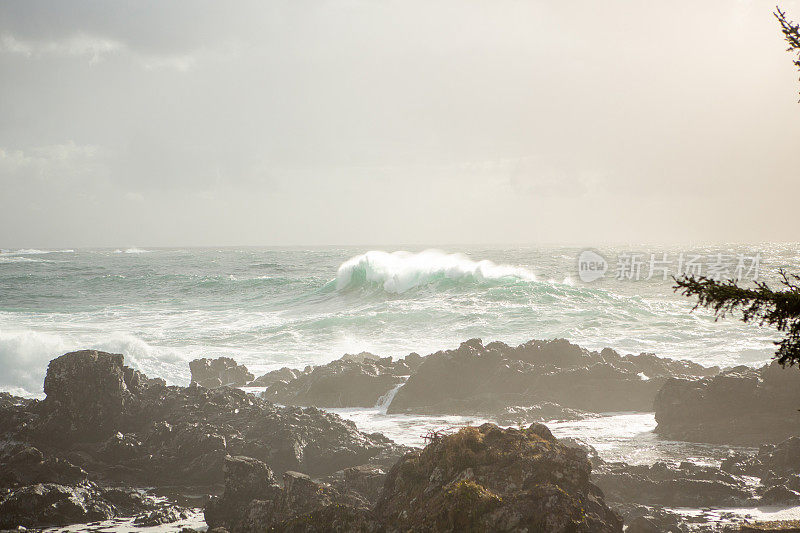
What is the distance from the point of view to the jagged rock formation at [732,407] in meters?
13.1

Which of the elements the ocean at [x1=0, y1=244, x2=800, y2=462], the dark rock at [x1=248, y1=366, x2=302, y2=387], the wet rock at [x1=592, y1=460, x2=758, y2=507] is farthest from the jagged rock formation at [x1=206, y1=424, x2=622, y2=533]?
the dark rock at [x1=248, y1=366, x2=302, y2=387]

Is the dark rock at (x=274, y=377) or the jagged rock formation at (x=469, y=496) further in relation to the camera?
the dark rock at (x=274, y=377)

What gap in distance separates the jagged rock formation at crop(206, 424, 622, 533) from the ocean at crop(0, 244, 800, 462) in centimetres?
527

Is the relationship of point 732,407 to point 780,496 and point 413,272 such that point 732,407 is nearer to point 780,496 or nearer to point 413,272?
point 780,496

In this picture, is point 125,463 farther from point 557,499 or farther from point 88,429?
point 557,499

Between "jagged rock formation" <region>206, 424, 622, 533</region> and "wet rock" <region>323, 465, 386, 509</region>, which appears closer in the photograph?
"jagged rock formation" <region>206, 424, 622, 533</region>

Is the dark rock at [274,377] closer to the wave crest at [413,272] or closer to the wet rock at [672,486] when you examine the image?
the wet rock at [672,486]

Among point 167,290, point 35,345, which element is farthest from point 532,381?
point 167,290

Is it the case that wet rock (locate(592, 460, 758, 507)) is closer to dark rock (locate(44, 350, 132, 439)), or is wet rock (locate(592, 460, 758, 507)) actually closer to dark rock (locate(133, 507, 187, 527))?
dark rock (locate(133, 507, 187, 527))

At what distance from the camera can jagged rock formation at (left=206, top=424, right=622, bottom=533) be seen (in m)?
6.23

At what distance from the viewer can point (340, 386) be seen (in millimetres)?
17953

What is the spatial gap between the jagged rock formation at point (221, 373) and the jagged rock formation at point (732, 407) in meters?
13.6

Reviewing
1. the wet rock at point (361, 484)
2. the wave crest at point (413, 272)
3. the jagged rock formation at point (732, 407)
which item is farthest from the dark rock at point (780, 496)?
the wave crest at point (413, 272)

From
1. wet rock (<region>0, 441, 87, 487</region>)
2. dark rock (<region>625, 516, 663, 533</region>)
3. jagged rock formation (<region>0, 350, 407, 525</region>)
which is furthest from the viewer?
jagged rock formation (<region>0, 350, 407, 525</region>)
